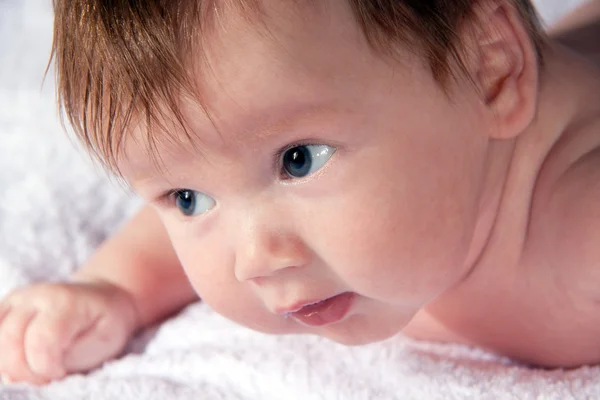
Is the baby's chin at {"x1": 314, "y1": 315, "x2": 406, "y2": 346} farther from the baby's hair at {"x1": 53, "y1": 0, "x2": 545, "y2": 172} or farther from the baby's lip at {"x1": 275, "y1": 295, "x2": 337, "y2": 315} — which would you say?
the baby's hair at {"x1": 53, "y1": 0, "x2": 545, "y2": 172}

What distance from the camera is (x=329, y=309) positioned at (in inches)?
33.3

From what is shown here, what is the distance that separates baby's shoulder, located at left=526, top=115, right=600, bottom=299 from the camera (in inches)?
34.1

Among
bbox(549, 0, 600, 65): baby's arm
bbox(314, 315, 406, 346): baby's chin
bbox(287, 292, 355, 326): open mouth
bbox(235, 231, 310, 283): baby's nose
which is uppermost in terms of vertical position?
bbox(549, 0, 600, 65): baby's arm

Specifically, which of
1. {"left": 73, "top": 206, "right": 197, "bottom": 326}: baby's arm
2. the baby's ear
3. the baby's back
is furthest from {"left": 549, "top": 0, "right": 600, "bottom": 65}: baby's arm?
{"left": 73, "top": 206, "right": 197, "bottom": 326}: baby's arm

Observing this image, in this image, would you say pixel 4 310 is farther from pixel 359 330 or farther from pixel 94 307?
pixel 359 330

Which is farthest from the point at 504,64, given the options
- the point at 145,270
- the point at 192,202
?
the point at 145,270

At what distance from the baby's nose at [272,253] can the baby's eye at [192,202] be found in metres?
0.08

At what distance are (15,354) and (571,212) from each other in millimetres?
693

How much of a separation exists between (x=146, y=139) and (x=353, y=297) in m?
0.25

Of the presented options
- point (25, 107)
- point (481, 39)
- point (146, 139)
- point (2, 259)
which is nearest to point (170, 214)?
point (146, 139)

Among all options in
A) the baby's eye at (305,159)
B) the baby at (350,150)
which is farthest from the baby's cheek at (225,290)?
the baby's eye at (305,159)

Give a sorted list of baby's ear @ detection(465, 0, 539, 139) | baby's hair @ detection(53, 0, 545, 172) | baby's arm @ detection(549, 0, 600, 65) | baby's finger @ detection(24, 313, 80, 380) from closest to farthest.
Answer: baby's hair @ detection(53, 0, 545, 172) < baby's ear @ detection(465, 0, 539, 139) < baby's finger @ detection(24, 313, 80, 380) < baby's arm @ detection(549, 0, 600, 65)

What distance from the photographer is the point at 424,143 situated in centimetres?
79

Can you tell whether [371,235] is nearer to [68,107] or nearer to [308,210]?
[308,210]
